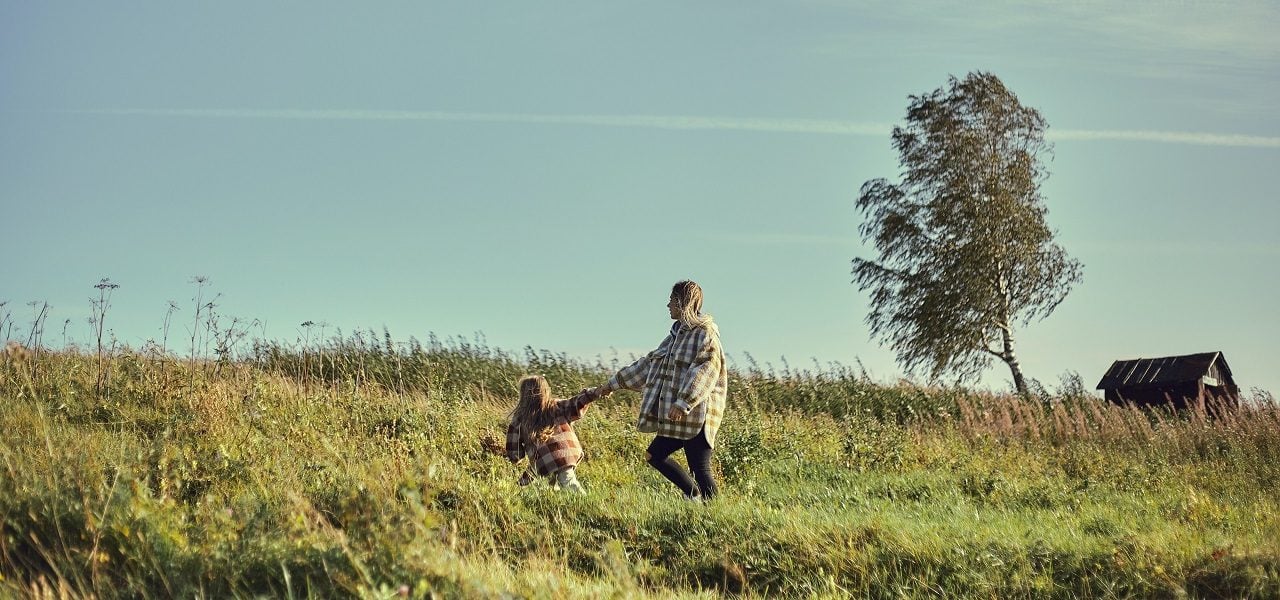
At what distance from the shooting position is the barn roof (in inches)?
956

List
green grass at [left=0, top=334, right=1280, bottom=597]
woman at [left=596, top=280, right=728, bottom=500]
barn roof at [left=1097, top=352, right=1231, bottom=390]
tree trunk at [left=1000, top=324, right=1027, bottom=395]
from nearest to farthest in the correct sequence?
1. green grass at [left=0, top=334, right=1280, bottom=597]
2. woman at [left=596, top=280, right=728, bottom=500]
3. barn roof at [left=1097, top=352, right=1231, bottom=390]
4. tree trunk at [left=1000, top=324, right=1027, bottom=395]

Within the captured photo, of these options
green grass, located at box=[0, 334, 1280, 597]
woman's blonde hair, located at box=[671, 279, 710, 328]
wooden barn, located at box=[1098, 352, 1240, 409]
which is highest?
wooden barn, located at box=[1098, 352, 1240, 409]

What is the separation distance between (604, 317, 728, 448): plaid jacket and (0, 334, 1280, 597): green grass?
0.60 metres

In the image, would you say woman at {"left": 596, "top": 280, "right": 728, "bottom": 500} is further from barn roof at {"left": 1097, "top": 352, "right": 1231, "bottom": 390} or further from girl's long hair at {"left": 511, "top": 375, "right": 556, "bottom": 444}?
barn roof at {"left": 1097, "top": 352, "right": 1231, "bottom": 390}

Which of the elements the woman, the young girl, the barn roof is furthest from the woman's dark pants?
the barn roof

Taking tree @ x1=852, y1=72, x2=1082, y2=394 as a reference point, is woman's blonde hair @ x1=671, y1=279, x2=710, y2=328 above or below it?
below

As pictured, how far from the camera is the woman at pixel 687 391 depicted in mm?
8148

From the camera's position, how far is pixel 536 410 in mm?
8695

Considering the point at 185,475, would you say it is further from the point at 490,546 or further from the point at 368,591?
the point at 368,591

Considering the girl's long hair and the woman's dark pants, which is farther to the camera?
the girl's long hair

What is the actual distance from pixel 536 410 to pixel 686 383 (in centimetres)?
134

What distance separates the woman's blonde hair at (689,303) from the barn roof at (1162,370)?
19247 mm

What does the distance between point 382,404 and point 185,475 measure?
16.6ft

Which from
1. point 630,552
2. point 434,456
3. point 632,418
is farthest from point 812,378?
point 630,552
